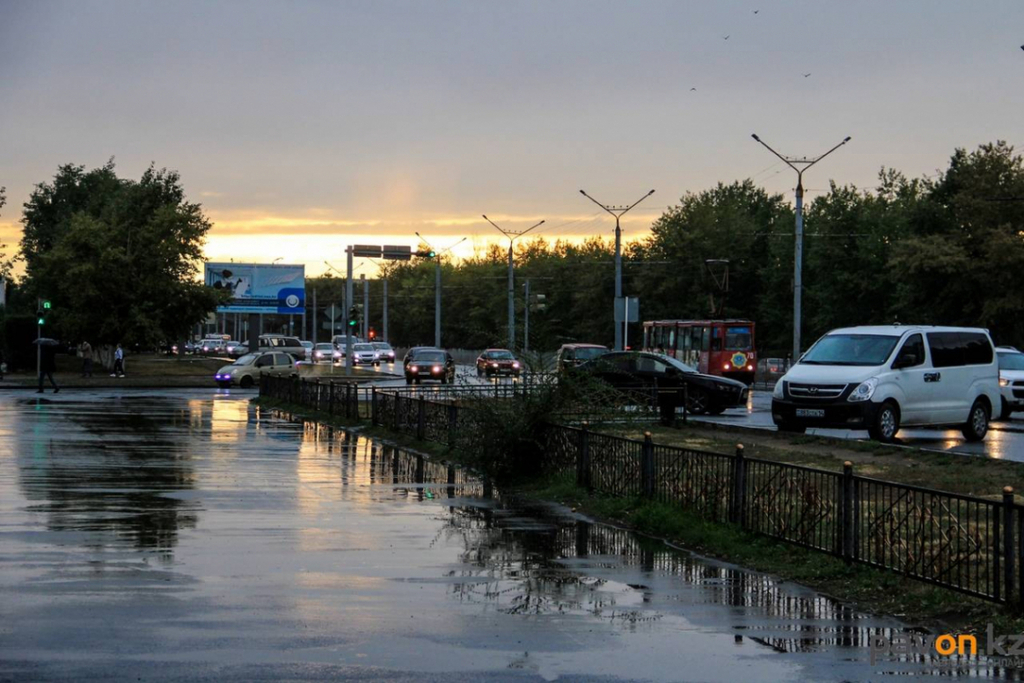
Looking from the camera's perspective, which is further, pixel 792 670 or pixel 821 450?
pixel 821 450

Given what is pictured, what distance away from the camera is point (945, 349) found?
26531 millimetres

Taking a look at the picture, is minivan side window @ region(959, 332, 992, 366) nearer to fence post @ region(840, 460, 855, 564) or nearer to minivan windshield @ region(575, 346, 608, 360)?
fence post @ region(840, 460, 855, 564)

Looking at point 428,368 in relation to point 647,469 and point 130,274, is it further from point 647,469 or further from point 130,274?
point 647,469

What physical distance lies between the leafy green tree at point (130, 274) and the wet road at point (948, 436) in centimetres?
4293

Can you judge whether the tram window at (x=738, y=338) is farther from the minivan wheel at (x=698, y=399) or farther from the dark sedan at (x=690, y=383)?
the minivan wheel at (x=698, y=399)

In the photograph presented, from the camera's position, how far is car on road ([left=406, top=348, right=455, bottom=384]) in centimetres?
6475

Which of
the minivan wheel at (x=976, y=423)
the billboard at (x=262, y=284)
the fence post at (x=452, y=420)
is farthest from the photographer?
the billboard at (x=262, y=284)

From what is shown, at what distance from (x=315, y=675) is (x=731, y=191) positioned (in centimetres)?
11051

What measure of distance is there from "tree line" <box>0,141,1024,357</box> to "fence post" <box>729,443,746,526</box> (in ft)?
101

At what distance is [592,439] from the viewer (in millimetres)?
17234

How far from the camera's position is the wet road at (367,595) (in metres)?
7.95

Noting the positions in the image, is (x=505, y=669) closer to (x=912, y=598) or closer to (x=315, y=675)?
(x=315, y=675)

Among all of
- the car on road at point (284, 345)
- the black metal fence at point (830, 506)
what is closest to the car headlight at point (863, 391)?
the black metal fence at point (830, 506)

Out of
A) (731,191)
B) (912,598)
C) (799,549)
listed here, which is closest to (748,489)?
(799,549)
